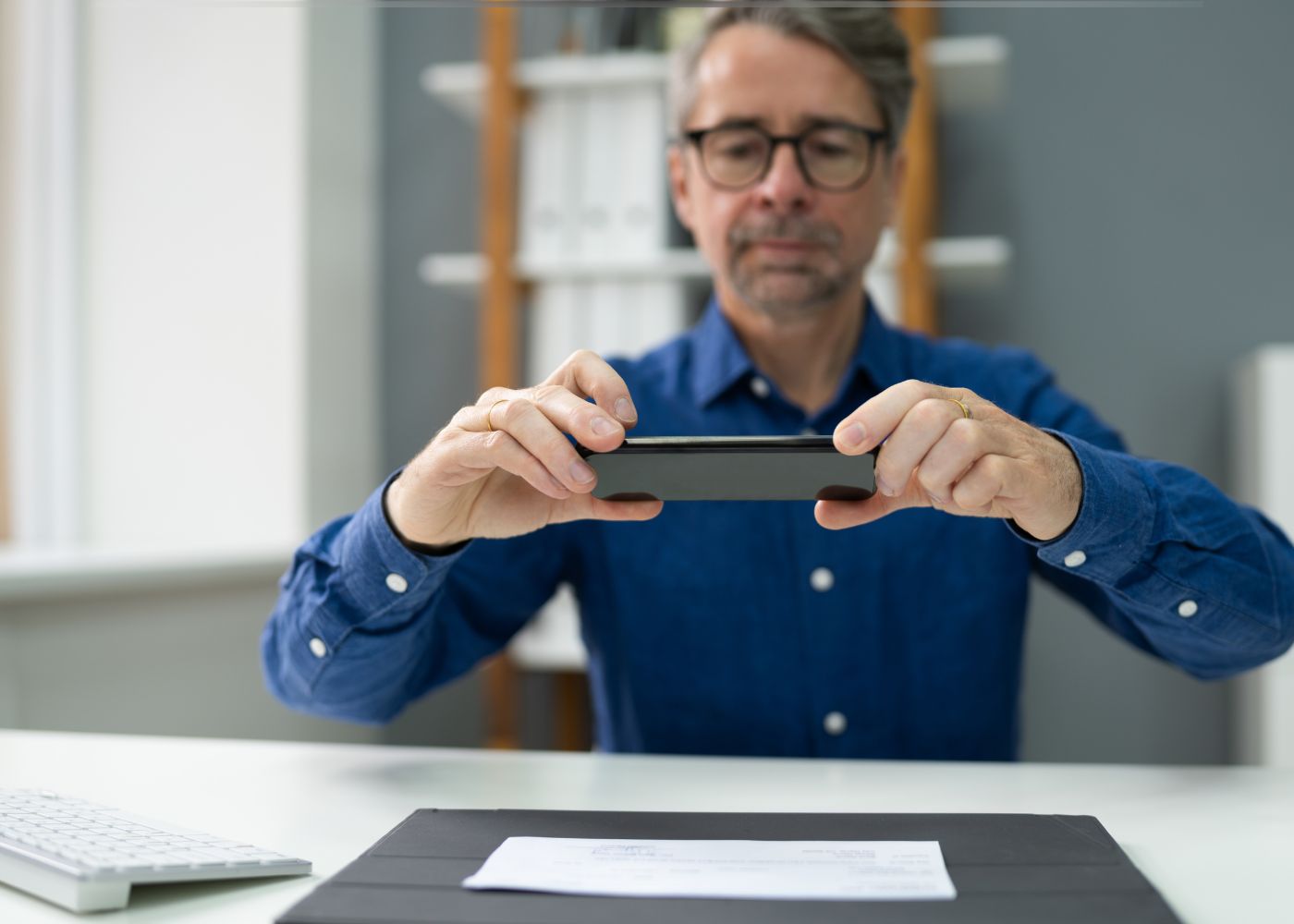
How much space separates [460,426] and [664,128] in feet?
4.36

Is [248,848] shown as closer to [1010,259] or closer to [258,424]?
[258,424]

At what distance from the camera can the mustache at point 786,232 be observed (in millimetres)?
1198

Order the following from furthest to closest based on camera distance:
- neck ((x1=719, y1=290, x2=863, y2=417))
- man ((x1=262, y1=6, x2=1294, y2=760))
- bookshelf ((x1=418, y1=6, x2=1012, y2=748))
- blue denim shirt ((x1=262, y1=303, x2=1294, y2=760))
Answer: bookshelf ((x1=418, y1=6, x2=1012, y2=748))
neck ((x1=719, y1=290, x2=863, y2=417))
blue denim shirt ((x1=262, y1=303, x2=1294, y2=760))
man ((x1=262, y1=6, x2=1294, y2=760))

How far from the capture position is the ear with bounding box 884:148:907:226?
50.5 inches

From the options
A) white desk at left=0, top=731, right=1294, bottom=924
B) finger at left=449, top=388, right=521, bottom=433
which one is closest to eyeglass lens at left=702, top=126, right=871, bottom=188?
finger at left=449, top=388, right=521, bottom=433

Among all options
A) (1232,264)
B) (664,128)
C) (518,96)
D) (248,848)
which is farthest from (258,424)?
(1232,264)

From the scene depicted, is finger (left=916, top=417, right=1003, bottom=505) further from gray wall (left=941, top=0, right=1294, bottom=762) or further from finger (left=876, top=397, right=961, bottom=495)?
gray wall (left=941, top=0, right=1294, bottom=762)

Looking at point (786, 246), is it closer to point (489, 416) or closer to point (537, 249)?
point (489, 416)

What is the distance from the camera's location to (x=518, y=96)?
6.82ft

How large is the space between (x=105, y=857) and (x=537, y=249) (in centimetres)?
159

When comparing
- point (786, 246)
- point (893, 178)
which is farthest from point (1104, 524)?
point (893, 178)

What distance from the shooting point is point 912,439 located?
725mm

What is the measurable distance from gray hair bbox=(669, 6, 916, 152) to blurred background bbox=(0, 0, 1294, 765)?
2.27ft

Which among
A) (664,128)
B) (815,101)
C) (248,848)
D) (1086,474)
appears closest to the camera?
(248,848)
